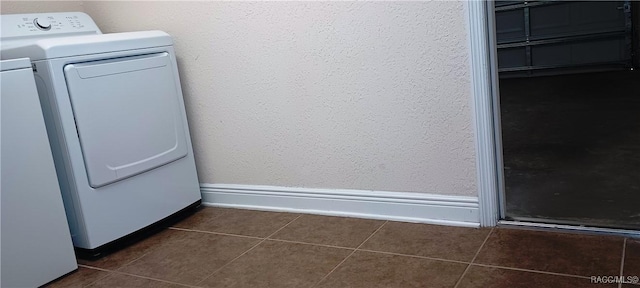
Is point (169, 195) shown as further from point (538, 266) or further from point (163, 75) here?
point (538, 266)

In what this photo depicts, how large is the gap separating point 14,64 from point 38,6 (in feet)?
2.70

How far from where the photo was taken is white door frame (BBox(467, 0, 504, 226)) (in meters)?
1.60

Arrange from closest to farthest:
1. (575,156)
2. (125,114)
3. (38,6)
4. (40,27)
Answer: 1. (125,114)
2. (40,27)
3. (38,6)
4. (575,156)

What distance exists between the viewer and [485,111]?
166cm

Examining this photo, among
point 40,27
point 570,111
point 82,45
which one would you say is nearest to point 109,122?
point 82,45

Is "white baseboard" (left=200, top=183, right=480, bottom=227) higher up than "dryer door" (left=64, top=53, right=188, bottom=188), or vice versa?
"dryer door" (left=64, top=53, right=188, bottom=188)

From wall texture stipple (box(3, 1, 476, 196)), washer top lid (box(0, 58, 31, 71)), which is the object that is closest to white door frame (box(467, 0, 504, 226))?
wall texture stipple (box(3, 1, 476, 196))

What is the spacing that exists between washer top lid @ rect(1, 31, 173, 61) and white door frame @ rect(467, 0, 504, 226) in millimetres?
1216

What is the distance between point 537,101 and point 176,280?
11.0ft

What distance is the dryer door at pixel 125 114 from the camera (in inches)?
71.3

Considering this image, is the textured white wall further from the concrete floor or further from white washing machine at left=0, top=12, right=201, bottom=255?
the concrete floor

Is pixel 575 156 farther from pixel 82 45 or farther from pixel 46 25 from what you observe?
pixel 46 25

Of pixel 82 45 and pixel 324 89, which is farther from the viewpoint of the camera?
pixel 324 89

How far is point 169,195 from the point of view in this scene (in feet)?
6.96
